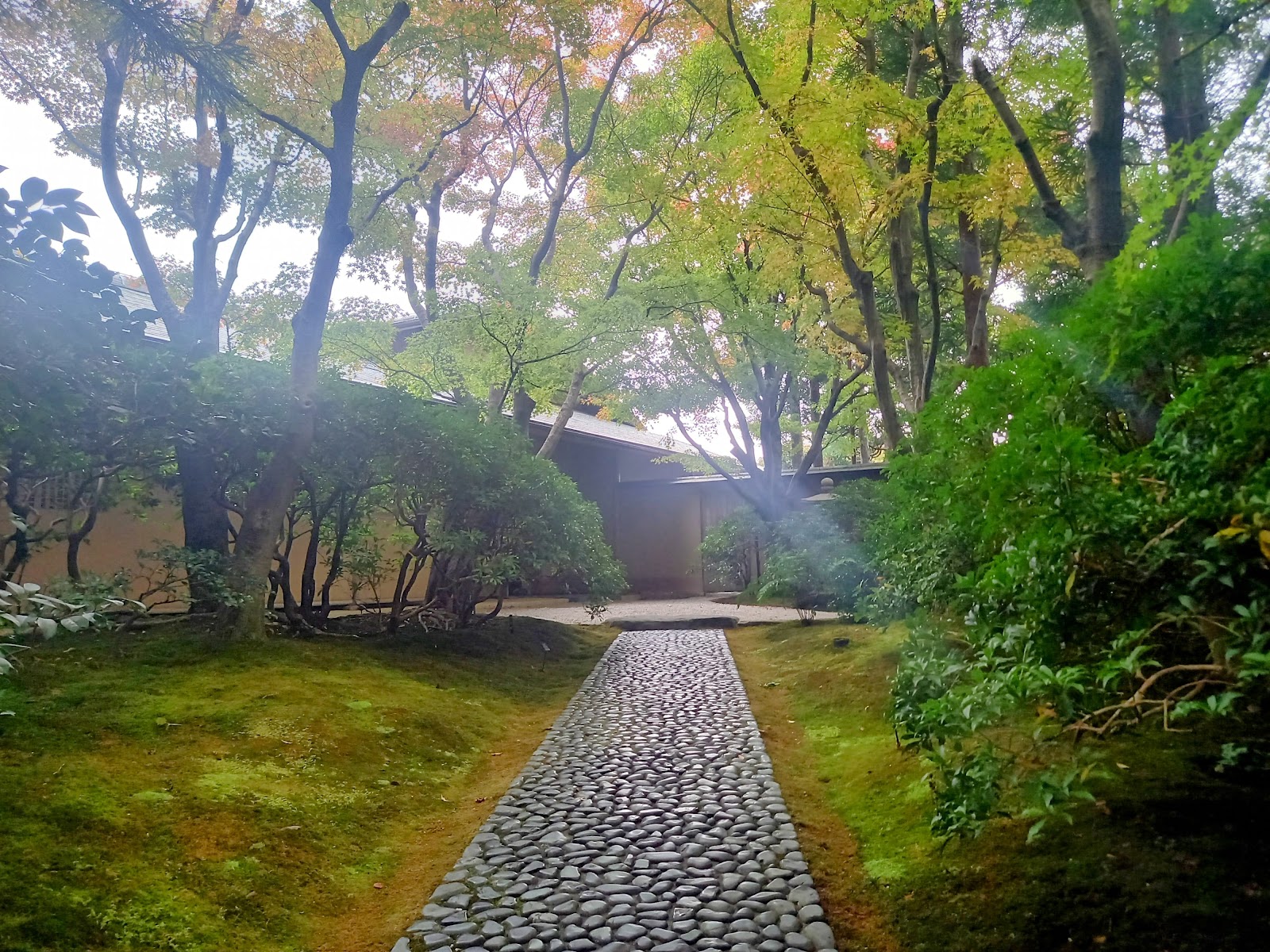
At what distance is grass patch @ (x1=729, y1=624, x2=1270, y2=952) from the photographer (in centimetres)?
271

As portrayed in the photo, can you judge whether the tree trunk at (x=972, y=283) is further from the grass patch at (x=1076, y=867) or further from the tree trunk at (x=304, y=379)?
the tree trunk at (x=304, y=379)

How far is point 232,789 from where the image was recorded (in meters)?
4.38

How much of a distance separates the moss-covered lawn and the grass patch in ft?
7.28

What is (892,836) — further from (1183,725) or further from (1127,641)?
(1127,641)

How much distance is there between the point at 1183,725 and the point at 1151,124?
6638 millimetres

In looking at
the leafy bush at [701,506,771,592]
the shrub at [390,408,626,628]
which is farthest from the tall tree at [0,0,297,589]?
the leafy bush at [701,506,771,592]

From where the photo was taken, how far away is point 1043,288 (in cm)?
1141

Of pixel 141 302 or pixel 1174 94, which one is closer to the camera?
pixel 1174 94

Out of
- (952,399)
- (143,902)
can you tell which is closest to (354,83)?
(952,399)

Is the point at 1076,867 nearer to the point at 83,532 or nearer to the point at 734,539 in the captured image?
the point at 83,532

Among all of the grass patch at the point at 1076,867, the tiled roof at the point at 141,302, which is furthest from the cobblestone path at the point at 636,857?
the tiled roof at the point at 141,302

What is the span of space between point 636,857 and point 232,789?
7.81 feet

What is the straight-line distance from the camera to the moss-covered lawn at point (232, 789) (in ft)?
10.6

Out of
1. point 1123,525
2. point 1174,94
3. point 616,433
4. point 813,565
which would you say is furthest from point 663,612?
point 1123,525
